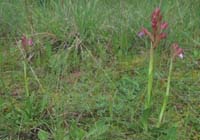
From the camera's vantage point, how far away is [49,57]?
219 centimetres

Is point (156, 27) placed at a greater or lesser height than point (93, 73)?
greater

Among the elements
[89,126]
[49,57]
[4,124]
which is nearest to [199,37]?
[49,57]

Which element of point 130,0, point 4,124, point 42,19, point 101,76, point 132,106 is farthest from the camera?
point 130,0

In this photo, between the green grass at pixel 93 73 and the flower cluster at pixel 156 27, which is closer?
the flower cluster at pixel 156 27

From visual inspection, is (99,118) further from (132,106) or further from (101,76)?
(101,76)

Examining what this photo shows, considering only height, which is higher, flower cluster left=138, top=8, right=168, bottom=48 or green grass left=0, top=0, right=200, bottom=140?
flower cluster left=138, top=8, right=168, bottom=48

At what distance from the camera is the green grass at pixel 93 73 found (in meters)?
1.60

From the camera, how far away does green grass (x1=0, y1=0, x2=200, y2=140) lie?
1.60 metres

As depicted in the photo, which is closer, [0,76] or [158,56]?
[0,76]

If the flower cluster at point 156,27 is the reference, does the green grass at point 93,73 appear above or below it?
below

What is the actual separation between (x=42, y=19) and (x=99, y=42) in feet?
1.44

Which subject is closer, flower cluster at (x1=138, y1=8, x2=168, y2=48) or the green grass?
flower cluster at (x1=138, y1=8, x2=168, y2=48)

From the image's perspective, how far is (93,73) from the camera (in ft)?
6.70

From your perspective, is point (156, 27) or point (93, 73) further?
point (93, 73)
